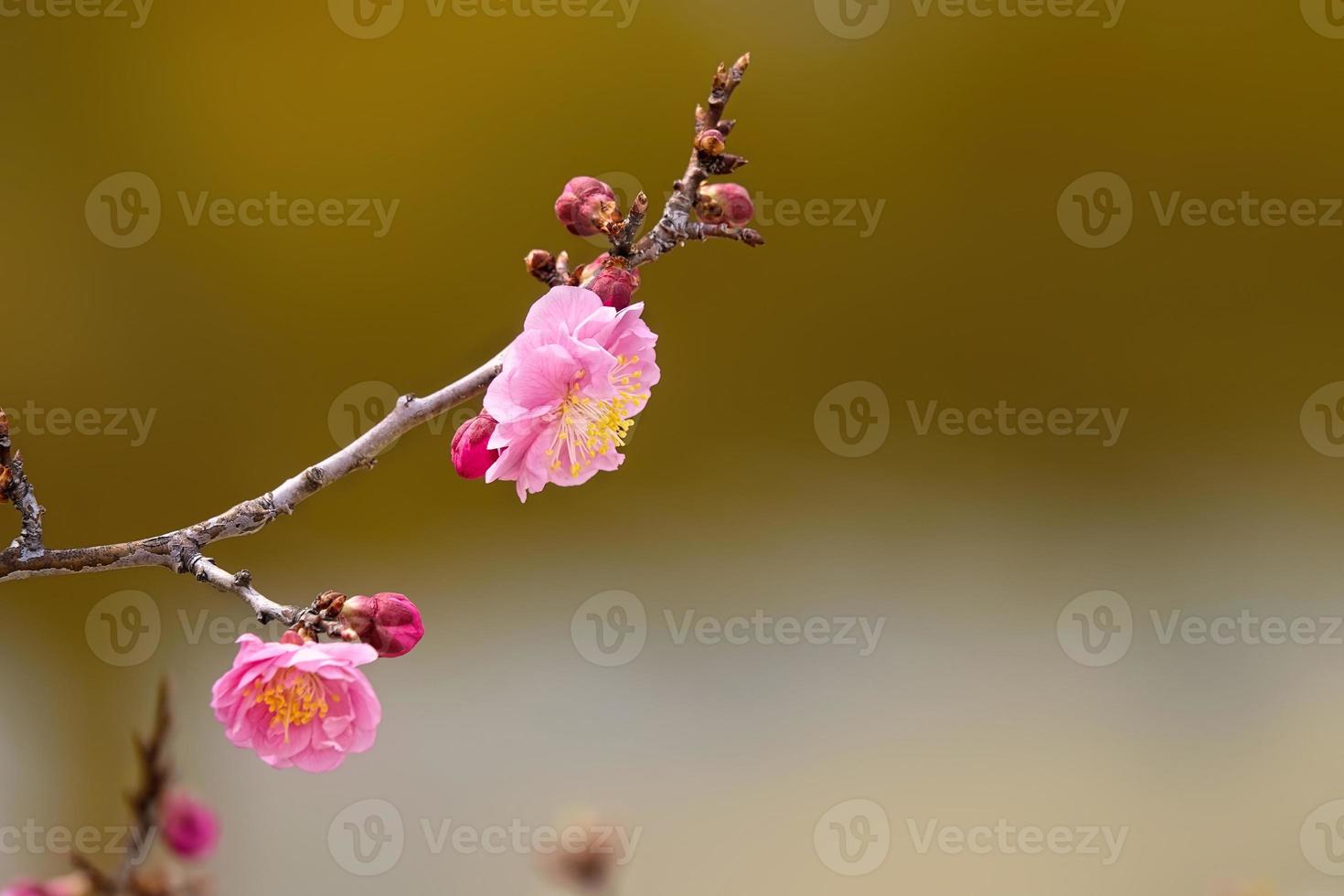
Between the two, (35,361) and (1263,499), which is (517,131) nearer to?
(35,361)

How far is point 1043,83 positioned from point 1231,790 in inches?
48.6

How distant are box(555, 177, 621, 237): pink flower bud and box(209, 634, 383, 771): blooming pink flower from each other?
24 cm

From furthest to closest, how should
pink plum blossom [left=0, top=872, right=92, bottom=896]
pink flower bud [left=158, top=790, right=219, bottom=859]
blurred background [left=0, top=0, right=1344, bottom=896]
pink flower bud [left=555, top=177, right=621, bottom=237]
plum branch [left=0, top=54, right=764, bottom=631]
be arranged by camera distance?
1. blurred background [left=0, top=0, right=1344, bottom=896]
2. pink flower bud [left=158, top=790, right=219, bottom=859]
3. pink plum blossom [left=0, top=872, right=92, bottom=896]
4. pink flower bud [left=555, top=177, right=621, bottom=237]
5. plum branch [left=0, top=54, right=764, bottom=631]

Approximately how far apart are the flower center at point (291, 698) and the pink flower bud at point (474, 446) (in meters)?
0.12

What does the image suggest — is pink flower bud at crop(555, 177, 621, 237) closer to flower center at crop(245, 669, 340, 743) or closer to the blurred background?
flower center at crop(245, 669, 340, 743)

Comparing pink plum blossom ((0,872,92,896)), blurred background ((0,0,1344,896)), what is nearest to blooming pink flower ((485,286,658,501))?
pink plum blossom ((0,872,92,896))

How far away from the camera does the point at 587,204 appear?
1.81 ft

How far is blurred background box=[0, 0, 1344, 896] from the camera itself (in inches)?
66.5

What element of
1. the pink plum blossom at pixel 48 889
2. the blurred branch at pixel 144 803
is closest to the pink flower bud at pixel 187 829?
the pink plum blossom at pixel 48 889

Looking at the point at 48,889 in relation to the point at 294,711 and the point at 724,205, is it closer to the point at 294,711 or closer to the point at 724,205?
the point at 294,711

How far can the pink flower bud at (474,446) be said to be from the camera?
0.51 meters

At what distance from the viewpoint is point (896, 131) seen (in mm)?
1821

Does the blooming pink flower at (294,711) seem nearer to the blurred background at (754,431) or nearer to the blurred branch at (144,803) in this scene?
the blurred branch at (144,803)

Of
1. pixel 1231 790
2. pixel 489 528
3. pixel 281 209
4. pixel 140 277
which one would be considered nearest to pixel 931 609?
pixel 1231 790
